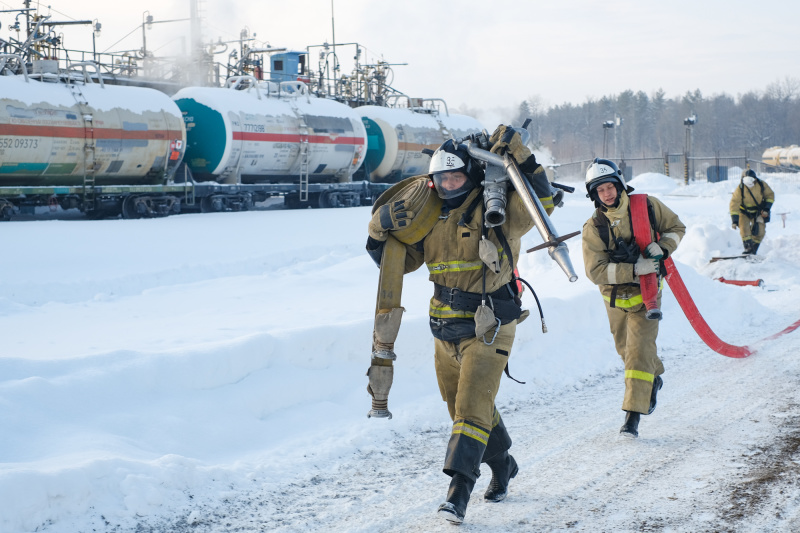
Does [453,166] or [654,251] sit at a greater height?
[453,166]

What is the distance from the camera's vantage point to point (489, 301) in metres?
4.40

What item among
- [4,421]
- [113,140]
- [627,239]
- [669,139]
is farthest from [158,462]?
[669,139]

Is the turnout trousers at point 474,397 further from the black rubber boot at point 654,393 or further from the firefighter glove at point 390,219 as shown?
the black rubber boot at point 654,393

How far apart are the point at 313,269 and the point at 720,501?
404 inches

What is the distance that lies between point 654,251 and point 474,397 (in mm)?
2143

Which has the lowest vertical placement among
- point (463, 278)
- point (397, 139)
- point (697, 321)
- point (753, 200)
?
point (697, 321)

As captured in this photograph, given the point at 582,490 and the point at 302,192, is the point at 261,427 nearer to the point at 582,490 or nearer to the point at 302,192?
the point at 582,490

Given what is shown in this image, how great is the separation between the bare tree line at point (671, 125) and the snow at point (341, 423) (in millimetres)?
91733

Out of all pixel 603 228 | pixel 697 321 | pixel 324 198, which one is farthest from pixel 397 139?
pixel 603 228

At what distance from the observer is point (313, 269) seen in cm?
1414

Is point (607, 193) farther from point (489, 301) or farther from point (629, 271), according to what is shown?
point (489, 301)

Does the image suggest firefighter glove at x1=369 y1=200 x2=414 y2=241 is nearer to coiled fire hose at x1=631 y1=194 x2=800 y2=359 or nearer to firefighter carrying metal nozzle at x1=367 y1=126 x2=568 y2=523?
firefighter carrying metal nozzle at x1=367 y1=126 x2=568 y2=523

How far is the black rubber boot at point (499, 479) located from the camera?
4.62 meters

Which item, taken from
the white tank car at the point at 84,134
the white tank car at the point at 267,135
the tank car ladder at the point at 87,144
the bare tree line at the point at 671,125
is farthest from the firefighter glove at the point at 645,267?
the bare tree line at the point at 671,125
